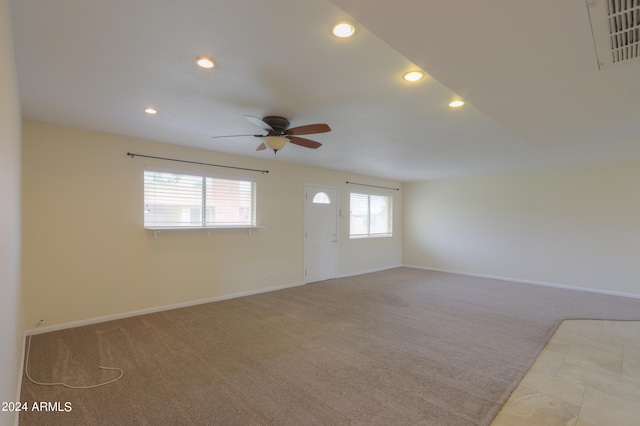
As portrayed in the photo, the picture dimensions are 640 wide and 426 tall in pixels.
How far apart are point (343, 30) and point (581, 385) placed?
3405 mm

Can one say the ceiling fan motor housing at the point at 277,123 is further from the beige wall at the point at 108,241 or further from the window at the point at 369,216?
the window at the point at 369,216

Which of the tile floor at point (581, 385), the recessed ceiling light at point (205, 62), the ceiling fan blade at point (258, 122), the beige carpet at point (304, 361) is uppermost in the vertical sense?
the recessed ceiling light at point (205, 62)

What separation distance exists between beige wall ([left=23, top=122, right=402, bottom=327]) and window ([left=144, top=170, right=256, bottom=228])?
140mm

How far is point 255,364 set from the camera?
2.90m

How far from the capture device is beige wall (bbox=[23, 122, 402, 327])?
3604mm

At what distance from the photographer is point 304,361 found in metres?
2.96

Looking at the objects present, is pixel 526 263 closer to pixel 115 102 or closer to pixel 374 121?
pixel 374 121

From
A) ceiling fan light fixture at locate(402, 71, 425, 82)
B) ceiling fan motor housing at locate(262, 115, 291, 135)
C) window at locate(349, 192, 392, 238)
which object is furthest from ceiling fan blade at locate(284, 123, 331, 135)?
window at locate(349, 192, 392, 238)

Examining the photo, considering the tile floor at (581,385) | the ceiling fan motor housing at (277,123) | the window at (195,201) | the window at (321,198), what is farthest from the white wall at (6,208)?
the window at (321,198)

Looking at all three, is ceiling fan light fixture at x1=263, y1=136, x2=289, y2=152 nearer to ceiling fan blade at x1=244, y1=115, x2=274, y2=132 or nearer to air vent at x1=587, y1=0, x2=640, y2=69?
ceiling fan blade at x1=244, y1=115, x2=274, y2=132

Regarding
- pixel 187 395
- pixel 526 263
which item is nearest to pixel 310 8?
pixel 187 395

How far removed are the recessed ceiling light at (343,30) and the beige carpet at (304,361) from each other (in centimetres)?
253

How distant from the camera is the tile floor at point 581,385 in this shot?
7.18 ft

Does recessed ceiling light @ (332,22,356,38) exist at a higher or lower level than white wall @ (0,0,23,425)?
higher
